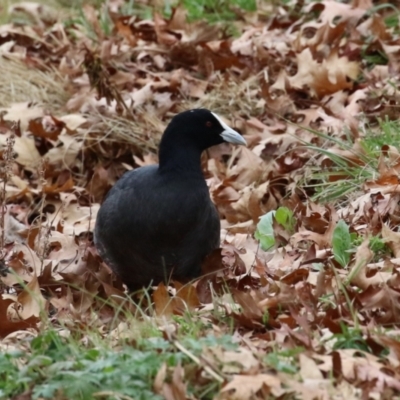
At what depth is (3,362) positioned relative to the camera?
3.72m

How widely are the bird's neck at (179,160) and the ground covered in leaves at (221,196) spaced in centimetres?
54

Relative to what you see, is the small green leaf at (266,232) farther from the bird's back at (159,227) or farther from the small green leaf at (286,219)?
the bird's back at (159,227)

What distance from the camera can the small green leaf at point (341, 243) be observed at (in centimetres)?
493

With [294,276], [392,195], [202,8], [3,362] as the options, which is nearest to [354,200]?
[392,195]

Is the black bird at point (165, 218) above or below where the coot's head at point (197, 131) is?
below

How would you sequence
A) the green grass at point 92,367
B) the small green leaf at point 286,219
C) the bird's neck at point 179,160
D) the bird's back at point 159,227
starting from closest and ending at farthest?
the green grass at point 92,367, the bird's back at point 159,227, the bird's neck at point 179,160, the small green leaf at point 286,219

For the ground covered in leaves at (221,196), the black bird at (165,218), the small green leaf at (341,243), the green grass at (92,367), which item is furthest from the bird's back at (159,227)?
the green grass at (92,367)

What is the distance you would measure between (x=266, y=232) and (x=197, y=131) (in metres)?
0.75

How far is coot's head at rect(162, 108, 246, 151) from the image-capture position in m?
5.59

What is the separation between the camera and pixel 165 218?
5273mm

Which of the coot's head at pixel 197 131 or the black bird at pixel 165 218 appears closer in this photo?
the black bird at pixel 165 218

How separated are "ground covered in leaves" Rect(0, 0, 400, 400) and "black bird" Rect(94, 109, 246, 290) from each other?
0.15 m

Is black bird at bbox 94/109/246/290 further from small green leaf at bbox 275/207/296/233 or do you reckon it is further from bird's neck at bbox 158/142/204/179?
small green leaf at bbox 275/207/296/233

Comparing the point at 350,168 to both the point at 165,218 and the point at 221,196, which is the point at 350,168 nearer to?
the point at 221,196
